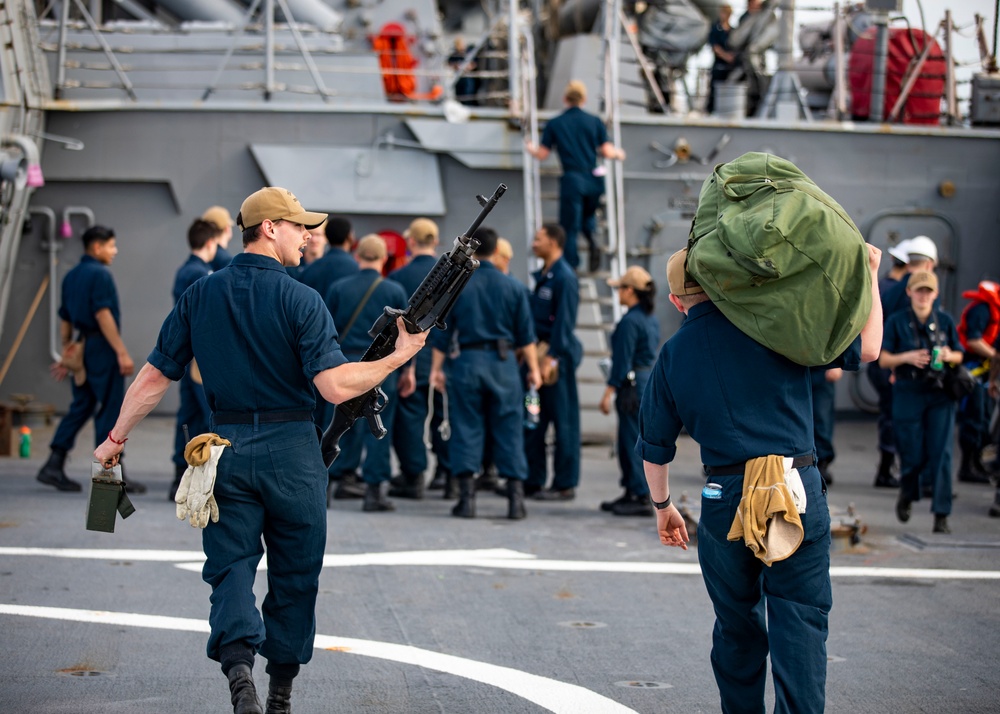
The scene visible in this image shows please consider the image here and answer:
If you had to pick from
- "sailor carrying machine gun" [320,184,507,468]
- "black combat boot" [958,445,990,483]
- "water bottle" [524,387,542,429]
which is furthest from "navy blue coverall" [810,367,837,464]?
"sailor carrying machine gun" [320,184,507,468]

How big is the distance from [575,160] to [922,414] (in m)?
5.09

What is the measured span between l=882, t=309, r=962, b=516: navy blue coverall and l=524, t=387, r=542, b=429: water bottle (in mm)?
2571

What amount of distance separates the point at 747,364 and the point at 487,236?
5.41 metres

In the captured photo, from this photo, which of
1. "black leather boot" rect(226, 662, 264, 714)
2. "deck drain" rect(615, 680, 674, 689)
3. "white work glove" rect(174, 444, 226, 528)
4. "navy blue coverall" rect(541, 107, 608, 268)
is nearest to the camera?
"black leather boot" rect(226, 662, 264, 714)

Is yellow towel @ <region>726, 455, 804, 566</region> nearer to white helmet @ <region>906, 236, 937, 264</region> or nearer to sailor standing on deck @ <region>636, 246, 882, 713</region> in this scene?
sailor standing on deck @ <region>636, 246, 882, 713</region>

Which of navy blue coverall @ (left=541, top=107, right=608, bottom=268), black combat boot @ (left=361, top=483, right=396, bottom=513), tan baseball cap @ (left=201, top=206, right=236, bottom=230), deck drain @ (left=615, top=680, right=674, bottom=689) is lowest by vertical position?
black combat boot @ (left=361, top=483, right=396, bottom=513)

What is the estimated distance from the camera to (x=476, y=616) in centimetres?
631

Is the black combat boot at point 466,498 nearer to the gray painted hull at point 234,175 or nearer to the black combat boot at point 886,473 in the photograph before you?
the gray painted hull at point 234,175

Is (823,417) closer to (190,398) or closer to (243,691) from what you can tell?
(190,398)

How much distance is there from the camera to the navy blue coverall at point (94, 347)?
948cm

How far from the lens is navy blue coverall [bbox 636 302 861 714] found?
3.83 meters

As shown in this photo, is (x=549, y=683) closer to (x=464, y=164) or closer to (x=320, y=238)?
(x=320, y=238)

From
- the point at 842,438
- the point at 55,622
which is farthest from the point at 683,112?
the point at 55,622

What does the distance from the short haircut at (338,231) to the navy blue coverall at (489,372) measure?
4.52ft
